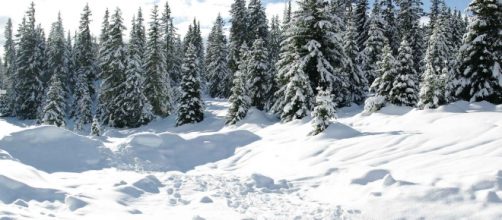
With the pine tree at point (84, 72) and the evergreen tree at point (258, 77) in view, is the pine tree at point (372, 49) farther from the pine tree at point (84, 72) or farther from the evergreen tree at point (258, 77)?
the pine tree at point (84, 72)

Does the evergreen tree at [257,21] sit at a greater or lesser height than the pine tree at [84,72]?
greater

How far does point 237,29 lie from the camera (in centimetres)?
5888

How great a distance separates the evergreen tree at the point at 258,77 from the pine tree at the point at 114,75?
50.7 feet

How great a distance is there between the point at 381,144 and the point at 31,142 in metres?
14.6

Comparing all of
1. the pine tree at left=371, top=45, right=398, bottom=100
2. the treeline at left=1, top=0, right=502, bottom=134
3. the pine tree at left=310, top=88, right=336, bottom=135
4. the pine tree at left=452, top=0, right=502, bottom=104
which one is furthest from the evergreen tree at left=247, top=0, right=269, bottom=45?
the pine tree at left=310, top=88, right=336, bottom=135

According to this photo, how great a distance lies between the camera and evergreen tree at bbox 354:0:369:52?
152 ft

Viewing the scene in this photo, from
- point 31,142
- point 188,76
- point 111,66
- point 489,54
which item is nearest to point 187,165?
point 31,142

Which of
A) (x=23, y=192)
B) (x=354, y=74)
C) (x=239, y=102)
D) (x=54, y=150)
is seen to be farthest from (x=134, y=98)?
(x=23, y=192)

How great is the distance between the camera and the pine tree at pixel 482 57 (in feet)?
82.0

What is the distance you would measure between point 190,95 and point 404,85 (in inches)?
789

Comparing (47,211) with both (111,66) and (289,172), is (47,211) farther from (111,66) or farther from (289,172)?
(111,66)

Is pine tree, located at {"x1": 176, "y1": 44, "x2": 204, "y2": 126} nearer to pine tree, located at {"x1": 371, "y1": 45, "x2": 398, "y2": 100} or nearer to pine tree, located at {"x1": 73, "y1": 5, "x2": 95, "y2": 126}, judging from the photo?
pine tree, located at {"x1": 73, "y1": 5, "x2": 95, "y2": 126}

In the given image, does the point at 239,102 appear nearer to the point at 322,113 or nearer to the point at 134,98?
the point at 134,98

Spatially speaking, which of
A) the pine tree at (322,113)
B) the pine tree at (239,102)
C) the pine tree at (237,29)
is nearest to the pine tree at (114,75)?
the pine tree at (237,29)
